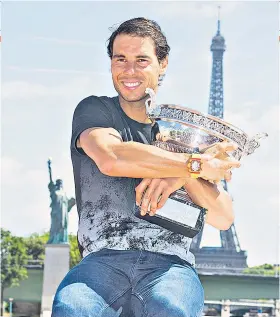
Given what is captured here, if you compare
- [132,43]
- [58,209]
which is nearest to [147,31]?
[132,43]

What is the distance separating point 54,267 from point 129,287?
3595cm

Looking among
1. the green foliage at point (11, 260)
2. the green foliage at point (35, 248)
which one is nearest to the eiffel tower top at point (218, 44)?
the green foliage at point (35, 248)

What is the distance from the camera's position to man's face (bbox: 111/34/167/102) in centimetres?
386

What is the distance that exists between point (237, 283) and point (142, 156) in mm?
57391

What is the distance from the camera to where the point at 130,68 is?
3.85 metres

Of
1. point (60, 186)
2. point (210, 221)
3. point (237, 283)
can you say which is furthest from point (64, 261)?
point (210, 221)

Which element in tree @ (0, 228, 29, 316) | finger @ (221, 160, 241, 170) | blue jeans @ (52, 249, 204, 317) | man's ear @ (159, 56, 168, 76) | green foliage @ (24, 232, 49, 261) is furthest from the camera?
green foliage @ (24, 232, 49, 261)

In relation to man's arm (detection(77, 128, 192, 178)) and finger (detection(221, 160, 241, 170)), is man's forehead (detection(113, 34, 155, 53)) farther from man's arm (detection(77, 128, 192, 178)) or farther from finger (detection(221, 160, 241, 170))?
finger (detection(221, 160, 241, 170))

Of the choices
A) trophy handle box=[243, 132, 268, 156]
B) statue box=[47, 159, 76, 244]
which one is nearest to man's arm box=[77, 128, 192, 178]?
trophy handle box=[243, 132, 268, 156]

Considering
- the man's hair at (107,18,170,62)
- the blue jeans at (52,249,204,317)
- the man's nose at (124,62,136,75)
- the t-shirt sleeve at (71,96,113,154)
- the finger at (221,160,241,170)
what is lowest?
the blue jeans at (52,249,204,317)

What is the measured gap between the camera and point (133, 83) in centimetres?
388

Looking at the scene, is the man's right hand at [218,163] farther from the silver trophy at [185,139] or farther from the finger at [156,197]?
the finger at [156,197]

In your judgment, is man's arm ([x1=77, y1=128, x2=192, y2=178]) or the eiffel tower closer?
man's arm ([x1=77, y1=128, x2=192, y2=178])

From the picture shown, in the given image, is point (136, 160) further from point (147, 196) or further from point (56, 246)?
point (56, 246)
